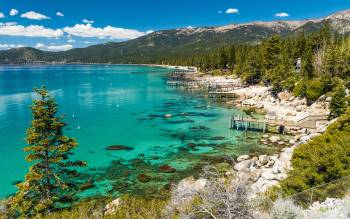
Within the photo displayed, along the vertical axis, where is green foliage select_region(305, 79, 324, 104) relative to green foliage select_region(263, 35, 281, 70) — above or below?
below

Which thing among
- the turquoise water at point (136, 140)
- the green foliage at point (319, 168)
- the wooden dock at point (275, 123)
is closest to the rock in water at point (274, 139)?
the turquoise water at point (136, 140)

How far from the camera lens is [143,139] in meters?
49.9

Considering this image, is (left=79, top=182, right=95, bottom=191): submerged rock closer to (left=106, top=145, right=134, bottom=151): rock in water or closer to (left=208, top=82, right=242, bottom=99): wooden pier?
(left=106, top=145, right=134, bottom=151): rock in water

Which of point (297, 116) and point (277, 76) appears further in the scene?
point (277, 76)

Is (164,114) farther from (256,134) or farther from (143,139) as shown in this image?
(256,134)

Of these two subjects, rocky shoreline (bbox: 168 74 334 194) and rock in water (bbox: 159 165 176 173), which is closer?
rocky shoreline (bbox: 168 74 334 194)

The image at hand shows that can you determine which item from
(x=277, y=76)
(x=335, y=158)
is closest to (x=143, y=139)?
(x=335, y=158)

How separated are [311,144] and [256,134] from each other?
2276 centimetres

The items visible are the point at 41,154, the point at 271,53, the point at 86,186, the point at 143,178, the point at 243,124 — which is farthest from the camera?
the point at 271,53

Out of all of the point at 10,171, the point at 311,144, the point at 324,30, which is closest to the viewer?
the point at 311,144

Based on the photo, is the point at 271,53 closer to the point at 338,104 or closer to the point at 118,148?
the point at 338,104

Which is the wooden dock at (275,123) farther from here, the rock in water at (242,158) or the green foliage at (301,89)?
the green foliage at (301,89)

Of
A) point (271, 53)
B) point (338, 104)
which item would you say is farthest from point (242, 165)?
point (271, 53)

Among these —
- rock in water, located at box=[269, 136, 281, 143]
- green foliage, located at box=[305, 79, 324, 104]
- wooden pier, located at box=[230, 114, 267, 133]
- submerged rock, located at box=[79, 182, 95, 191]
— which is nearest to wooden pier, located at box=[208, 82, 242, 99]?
green foliage, located at box=[305, 79, 324, 104]
